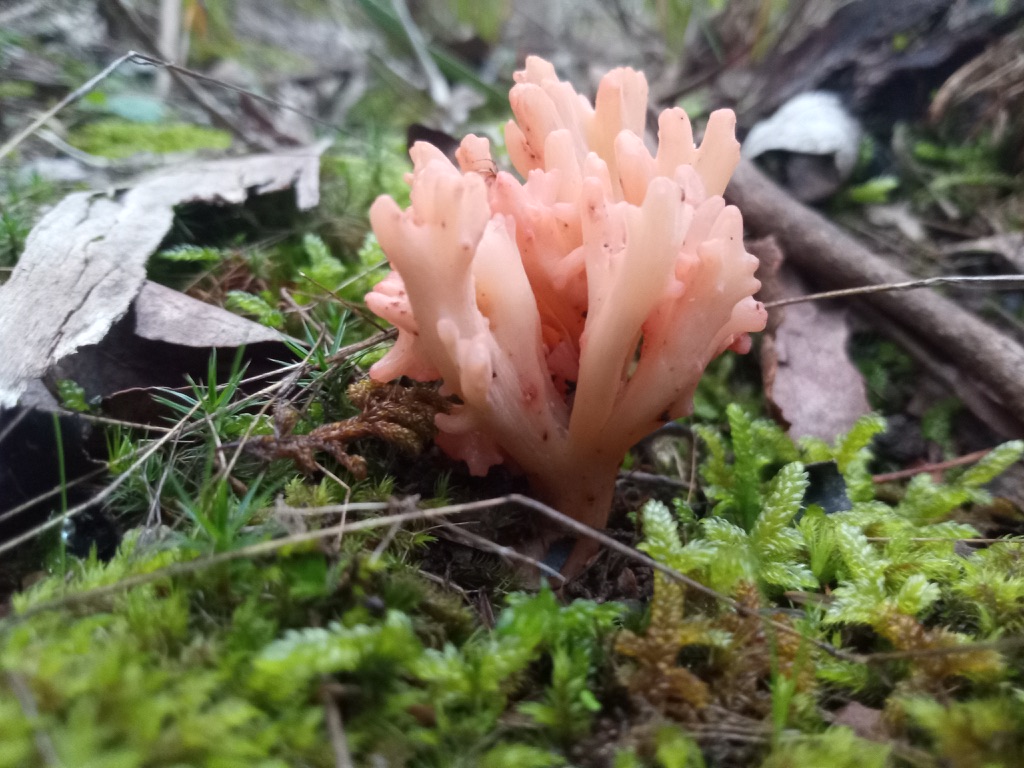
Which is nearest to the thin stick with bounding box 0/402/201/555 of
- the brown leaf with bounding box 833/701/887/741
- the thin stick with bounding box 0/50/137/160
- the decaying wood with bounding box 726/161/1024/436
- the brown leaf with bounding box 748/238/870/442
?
the thin stick with bounding box 0/50/137/160

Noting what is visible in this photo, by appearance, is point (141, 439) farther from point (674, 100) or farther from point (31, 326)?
point (674, 100)

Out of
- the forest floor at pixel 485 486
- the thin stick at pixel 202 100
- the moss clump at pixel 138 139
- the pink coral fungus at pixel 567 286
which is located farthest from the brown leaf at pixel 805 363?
the moss clump at pixel 138 139

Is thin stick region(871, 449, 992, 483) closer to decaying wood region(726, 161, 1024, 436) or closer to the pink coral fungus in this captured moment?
decaying wood region(726, 161, 1024, 436)

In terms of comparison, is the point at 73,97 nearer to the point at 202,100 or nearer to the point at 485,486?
the point at 202,100

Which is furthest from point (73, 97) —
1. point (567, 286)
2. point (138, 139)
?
point (567, 286)

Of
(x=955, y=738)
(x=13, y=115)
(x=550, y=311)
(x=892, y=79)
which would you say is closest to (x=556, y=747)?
(x=955, y=738)

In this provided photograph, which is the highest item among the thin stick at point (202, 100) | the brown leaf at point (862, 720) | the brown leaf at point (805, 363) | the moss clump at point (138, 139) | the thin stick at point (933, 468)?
the thin stick at point (202, 100)

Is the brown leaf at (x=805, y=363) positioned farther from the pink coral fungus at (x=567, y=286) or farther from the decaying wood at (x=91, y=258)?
the decaying wood at (x=91, y=258)
